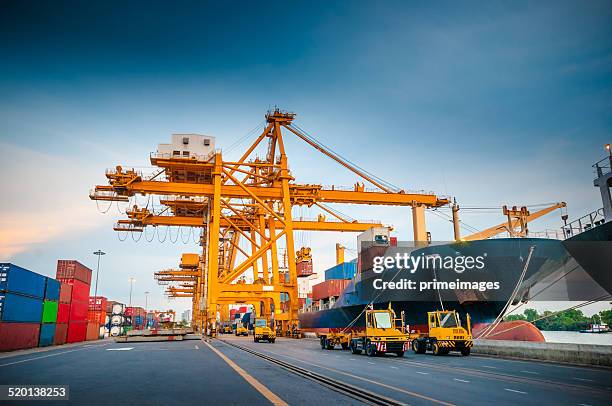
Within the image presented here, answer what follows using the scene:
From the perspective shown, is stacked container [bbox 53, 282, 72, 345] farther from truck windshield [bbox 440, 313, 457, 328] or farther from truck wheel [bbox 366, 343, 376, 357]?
truck windshield [bbox 440, 313, 457, 328]

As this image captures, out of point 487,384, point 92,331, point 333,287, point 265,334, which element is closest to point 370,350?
point 487,384

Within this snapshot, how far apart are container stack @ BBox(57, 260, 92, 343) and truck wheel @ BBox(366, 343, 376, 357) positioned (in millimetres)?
25363

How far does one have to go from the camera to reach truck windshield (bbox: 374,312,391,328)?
20281mm

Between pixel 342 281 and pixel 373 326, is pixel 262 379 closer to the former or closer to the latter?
pixel 373 326

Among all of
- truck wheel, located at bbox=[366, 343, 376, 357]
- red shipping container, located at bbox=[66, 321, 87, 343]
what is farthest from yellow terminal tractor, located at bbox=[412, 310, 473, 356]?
red shipping container, located at bbox=[66, 321, 87, 343]

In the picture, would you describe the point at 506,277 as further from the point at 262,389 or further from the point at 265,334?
the point at 262,389

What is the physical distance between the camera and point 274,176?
44.1 metres

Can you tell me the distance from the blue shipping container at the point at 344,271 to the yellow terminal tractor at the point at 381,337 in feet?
71.0

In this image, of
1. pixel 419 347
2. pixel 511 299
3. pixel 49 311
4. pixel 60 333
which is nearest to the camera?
pixel 419 347

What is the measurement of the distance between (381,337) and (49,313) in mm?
22937

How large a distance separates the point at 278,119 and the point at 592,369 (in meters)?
37.1

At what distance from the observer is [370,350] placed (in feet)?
64.8

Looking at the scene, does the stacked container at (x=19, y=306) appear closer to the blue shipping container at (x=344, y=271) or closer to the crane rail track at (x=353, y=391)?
the crane rail track at (x=353, y=391)

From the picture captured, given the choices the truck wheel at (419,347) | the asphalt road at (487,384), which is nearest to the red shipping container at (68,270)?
the truck wheel at (419,347)
